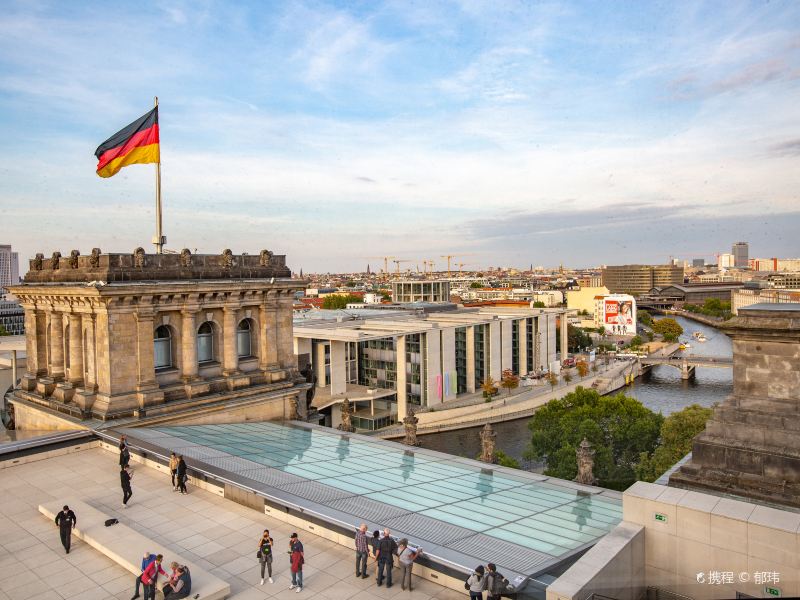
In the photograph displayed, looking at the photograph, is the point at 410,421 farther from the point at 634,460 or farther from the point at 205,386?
the point at 634,460

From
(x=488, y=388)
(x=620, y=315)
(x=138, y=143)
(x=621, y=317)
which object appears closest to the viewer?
(x=138, y=143)

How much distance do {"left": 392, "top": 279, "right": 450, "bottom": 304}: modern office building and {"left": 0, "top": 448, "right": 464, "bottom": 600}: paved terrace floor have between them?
174m

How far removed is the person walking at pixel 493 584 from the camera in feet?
37.4

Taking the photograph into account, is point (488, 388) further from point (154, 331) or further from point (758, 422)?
point (758, 422)

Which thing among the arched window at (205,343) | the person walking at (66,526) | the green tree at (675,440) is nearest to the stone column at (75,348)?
the arched window at (205,343)

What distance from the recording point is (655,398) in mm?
108250

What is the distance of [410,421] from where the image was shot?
93.6ft

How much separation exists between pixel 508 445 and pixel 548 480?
59.2 m

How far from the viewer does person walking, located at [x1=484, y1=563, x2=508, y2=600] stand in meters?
11.4

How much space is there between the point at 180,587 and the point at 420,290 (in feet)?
602

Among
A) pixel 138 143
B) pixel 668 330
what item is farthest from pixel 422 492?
pixel 668 330

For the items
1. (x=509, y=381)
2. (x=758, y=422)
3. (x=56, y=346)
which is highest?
(x=56, y=346)

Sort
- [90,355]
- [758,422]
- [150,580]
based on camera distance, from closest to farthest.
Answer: [150,580] < [758,422] < [90,355]

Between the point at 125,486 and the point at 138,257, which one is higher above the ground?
the point at 138,257
